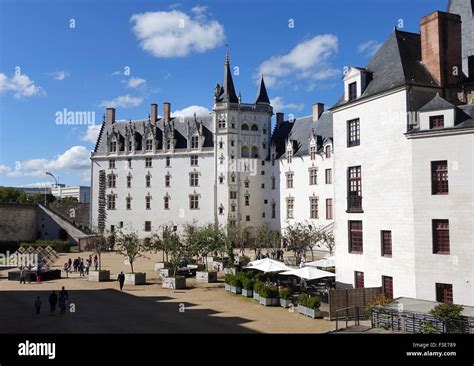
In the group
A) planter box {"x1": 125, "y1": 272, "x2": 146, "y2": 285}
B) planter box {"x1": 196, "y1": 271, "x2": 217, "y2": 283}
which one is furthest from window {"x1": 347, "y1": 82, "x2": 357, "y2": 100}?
planter box {"x1": 125, "y1": 272, "x2": 146, "y2": 285}

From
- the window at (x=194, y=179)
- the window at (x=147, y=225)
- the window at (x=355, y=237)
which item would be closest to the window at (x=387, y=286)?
the window at (x=355, y=237)

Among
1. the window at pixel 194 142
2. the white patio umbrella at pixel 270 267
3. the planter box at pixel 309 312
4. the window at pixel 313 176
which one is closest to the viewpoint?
the planter box at pixel 309 312

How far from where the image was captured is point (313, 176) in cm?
5716

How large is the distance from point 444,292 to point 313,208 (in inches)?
1343

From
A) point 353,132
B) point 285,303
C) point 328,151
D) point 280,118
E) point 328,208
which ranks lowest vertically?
point 285,303

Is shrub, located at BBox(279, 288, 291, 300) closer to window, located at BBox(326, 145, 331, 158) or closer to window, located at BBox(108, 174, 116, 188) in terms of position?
window, located at BBox(326, 145, 331, 158)

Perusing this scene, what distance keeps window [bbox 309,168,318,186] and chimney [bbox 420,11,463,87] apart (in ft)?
98.4

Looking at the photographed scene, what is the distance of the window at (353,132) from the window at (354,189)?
5.13 ft

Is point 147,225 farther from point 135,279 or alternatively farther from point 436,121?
point 436,121

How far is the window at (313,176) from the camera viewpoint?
56.8m

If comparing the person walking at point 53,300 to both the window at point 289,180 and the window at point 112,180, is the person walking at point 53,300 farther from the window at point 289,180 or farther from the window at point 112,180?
the window at point 112,180

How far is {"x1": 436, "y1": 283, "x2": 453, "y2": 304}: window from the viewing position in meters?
22.6

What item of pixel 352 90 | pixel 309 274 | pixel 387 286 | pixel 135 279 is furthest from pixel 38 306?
pixel 352 90
